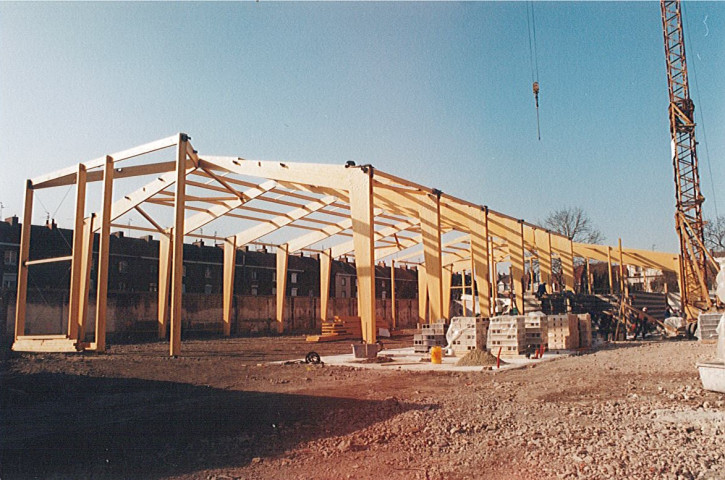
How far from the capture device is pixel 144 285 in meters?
37.2

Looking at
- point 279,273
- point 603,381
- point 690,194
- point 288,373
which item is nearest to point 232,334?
point 279,273

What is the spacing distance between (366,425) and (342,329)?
2222cm

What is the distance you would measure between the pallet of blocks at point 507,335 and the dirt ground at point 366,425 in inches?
154

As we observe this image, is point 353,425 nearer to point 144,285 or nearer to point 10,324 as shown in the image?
point 10,324

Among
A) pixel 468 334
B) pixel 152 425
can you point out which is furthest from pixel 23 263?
pixel 468 334

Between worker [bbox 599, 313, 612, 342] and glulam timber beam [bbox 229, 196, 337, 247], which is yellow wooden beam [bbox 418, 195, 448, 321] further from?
worker [bbox 599, 313, 612, 342]

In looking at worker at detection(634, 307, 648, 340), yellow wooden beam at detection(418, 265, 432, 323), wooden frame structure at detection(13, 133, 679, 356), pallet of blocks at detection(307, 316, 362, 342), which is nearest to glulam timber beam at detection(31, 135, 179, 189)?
wooden frame structure at detection(13, 133, 679, 356)

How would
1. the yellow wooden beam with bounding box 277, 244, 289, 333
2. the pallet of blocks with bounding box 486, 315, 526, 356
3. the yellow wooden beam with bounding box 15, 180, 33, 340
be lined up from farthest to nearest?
the yellow wooden beam with bounding box 277, 244, 289, 333 < the yellow wooden beam with bounding box 15, 180, 33, 340 < the pallet of blocks with bounding box 486, 315, 526, 356

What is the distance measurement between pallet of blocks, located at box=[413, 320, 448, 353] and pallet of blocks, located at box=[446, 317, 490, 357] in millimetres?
678

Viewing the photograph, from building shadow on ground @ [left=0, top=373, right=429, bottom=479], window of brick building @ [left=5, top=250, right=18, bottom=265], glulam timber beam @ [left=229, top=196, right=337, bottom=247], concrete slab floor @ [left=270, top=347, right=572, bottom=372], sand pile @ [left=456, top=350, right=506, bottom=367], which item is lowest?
building shadow on ground @ [left=0, top=373, right=429, bottom=479]

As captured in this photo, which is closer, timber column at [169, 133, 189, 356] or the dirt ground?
the dirt ground

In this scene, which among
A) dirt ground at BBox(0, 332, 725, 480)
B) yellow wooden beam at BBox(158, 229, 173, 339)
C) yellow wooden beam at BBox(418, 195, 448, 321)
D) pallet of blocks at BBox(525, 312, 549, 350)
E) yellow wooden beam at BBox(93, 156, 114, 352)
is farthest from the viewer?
yellow wooden beam at BBox(158, 229, 173, 339)

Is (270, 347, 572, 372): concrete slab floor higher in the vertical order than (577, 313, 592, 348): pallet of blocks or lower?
lower

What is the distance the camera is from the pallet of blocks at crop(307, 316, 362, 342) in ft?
96.4
